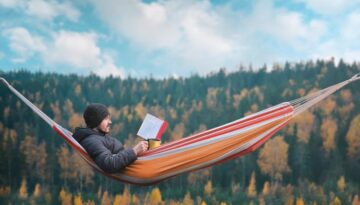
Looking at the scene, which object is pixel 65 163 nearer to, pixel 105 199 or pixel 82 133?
pixel 105 199

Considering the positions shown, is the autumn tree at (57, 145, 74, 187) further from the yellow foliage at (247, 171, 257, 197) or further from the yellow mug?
the yellow mug

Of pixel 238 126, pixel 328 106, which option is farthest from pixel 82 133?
pixel 328 106

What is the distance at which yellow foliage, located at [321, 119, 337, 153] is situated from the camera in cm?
3712

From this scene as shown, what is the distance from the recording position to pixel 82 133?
2150 mm

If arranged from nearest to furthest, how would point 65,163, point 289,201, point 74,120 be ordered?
1. point 289,201
2. point 65,163
3. point 74,120

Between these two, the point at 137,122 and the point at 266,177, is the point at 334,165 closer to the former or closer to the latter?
the point at 266,177

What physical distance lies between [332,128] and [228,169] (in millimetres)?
9784

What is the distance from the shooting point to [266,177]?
3791 centimetres

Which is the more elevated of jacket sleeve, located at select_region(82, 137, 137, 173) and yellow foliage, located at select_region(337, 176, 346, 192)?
jacket sleeve, located at select_region(82, 137, 137, 173)

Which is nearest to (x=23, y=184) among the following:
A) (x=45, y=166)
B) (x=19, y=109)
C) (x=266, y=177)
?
(x=45, y=166)

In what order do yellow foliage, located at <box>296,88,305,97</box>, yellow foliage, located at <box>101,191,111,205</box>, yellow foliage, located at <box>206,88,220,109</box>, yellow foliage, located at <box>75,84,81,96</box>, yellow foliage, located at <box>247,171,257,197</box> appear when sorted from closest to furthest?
yellow foliage, located at <box>101,191,111,205</box>, yellow foliage, located at <box>247,171,257,197</box>, yellow foliage, located at <box>296,88,305,97</box>, yellow foliage, located at <box>206,88,220,109</box>, yellow foliage, located at <box>75,84,81,96</box>

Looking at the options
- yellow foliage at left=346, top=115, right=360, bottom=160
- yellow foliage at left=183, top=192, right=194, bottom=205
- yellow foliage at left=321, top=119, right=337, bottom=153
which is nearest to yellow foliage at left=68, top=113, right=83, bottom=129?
yellow foliage at left=183, top=192, right=194, bottom=205

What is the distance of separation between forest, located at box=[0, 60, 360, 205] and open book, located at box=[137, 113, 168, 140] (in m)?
32.0

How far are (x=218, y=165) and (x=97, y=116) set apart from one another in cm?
3578
